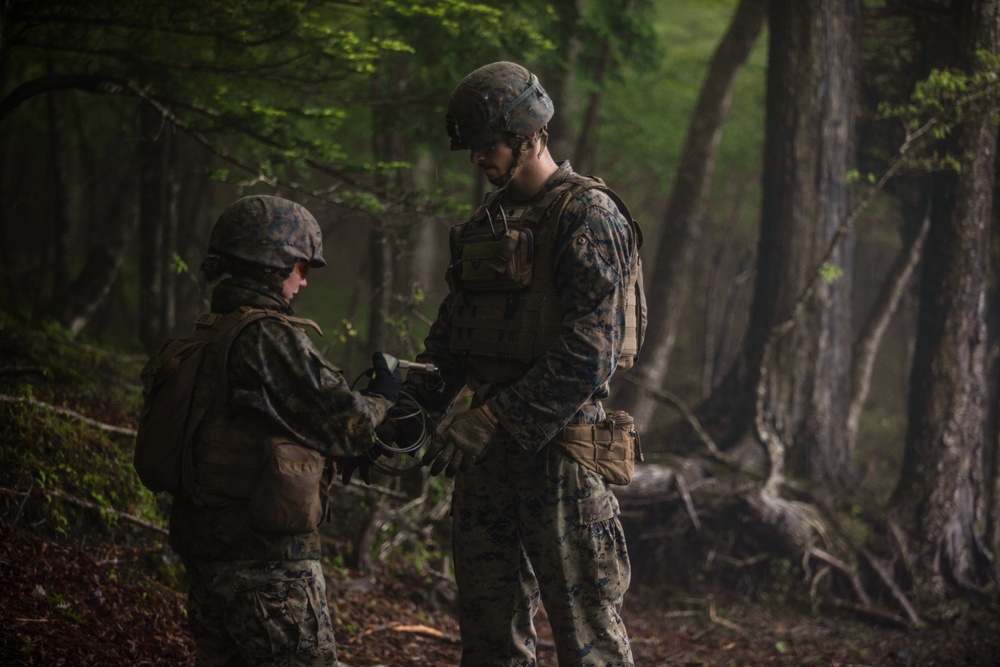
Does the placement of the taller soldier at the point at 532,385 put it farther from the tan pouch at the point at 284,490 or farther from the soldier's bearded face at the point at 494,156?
the tan pouch at the point at 284,490

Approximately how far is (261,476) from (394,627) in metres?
3.02

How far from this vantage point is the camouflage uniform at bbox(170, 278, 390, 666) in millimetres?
2965

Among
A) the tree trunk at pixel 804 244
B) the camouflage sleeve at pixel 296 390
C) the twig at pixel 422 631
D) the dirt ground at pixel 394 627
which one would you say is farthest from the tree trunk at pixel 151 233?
the camouflage sleeve at pixel 296 390

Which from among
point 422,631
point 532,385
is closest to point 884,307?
point 422,631

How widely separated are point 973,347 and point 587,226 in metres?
6.29

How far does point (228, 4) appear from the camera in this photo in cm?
587

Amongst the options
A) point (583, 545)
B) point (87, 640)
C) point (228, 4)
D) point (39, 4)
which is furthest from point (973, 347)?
point (39, 4)

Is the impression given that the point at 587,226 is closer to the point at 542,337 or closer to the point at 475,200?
the point at 542,337

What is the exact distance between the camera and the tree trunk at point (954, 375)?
758cm

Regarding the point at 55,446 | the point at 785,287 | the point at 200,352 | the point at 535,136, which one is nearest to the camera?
the point at 200,352

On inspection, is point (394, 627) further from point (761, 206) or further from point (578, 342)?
point (761, 206)

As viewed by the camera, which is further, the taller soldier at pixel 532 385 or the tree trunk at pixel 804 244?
the tree trunk at pixel 804 244

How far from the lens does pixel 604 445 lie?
3393 mm

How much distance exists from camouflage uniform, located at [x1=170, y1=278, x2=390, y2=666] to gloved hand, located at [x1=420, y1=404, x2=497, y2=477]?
1.19 feet
